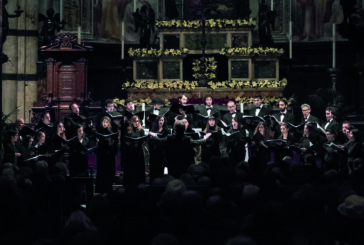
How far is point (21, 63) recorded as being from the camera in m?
19.5

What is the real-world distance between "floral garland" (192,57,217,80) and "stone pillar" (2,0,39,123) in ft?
17.1

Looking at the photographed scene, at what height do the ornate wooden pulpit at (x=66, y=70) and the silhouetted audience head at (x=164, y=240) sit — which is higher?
the ornate wooden pulpit at (x=66, y=70)

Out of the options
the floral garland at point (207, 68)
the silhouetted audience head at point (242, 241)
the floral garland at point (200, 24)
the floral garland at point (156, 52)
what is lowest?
the silhouetted audience head at point (242, 241)

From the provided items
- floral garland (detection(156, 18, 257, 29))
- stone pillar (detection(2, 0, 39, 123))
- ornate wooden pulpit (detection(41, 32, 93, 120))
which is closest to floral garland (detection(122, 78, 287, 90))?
ornate wooden pulpit (detection(41, 32, 93, 120))

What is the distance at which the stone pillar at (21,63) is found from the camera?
63.5 ft

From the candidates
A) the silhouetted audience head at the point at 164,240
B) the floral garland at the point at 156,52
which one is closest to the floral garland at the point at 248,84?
the floral garland at the point at 156,52

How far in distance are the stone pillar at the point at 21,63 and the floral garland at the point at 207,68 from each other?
521cm

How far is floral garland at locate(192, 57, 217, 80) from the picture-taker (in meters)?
17.4

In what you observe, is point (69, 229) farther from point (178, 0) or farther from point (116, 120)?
point (178, 0)

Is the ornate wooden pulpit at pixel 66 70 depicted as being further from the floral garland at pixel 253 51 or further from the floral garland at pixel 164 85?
the floral garland at pixel 253 51

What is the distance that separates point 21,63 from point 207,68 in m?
6.05

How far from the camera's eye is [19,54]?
19578 mm

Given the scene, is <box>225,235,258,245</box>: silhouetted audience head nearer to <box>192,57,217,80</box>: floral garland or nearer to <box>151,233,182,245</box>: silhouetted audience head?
<box>151,233,182,245</box>: silhouetted audience head

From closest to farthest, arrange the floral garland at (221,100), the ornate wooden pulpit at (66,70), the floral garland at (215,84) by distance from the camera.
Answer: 1. the floral garland at (221,100)
2. the ornate wooden pulpit at (66,70)
3. the floral garland at (215,84)
